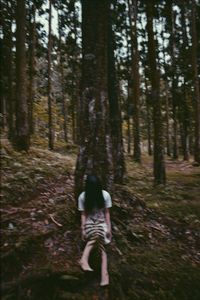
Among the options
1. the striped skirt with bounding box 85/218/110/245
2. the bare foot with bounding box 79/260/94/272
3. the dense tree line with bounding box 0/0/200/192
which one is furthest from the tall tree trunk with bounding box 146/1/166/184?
the bare foot with bounding box 79/260/94/272

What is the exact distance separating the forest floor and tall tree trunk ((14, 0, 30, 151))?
1.47 metres

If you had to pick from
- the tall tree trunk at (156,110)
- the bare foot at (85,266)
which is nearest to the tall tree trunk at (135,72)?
the tall tree trunk at (156,110)

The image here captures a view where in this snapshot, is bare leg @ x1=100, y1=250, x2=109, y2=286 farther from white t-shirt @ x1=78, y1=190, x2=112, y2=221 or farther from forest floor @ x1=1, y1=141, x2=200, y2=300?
white t-shirt @ x1=78, y1=190, x2=112, y2=221

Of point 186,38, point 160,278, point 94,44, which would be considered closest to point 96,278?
point 160,278

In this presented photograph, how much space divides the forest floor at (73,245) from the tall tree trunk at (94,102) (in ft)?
3.53

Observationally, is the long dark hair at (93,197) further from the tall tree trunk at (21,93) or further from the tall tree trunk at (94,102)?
the tall tree trunk at (21,93)

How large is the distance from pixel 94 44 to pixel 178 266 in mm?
5159

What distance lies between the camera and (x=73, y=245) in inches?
295

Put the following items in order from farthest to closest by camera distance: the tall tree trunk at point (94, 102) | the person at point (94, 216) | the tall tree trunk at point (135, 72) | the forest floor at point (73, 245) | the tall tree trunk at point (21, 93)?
the tall tree trunk at point (135, 72)
the tall tree trunk at point (21, 93)
the tall tree trunk at point (94, 102)
the person at point (94, 216)
the forest floor at point (73, 245)

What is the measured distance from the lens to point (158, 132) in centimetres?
1443

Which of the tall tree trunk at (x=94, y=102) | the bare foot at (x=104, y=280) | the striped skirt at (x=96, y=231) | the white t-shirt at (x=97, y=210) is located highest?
the tall tree trunk at (x=94, y=102)

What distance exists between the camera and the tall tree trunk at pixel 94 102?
8.06 metres

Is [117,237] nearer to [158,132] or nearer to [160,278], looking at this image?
[160,278]

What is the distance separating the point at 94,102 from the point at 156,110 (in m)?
6.92
